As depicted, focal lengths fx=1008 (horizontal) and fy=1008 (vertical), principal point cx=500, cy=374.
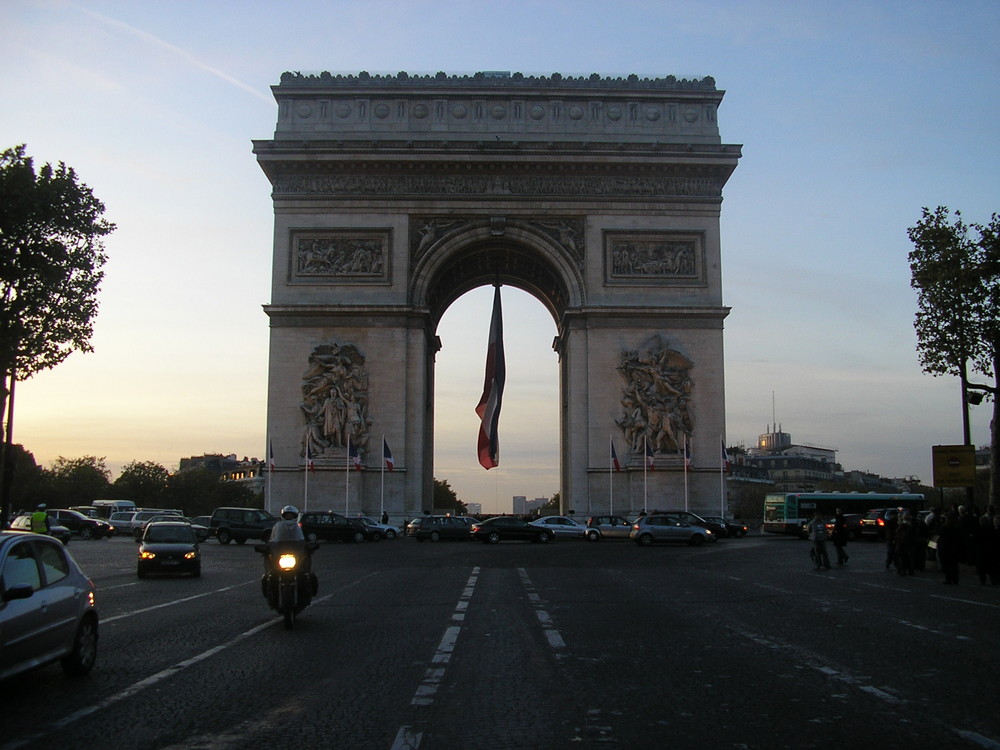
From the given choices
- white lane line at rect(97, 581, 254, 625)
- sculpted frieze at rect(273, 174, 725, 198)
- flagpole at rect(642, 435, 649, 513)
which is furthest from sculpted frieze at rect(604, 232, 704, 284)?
white lane line at rect(97, 581, 254, 625)

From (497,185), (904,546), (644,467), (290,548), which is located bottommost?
(904,546)

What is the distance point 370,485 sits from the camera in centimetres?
4506

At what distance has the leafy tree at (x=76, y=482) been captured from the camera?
107 metres

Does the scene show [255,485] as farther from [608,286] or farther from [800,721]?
[800,721]

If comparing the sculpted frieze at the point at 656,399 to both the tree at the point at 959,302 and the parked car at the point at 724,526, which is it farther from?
the tree at the point at 959,302

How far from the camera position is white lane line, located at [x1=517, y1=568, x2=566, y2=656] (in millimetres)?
10781

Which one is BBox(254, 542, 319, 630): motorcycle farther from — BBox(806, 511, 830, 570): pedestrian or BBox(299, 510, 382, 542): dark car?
BBox(299, 510, 382, 542): dark car

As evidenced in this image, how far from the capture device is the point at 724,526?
145 feet

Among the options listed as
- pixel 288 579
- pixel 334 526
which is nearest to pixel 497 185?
pixel 334 526

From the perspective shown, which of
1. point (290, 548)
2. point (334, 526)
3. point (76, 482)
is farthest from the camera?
point (76, 482)

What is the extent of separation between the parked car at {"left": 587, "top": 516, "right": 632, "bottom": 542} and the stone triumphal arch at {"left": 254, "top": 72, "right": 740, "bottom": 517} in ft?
6.12

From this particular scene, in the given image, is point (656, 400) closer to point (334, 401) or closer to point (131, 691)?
point (334, 401)

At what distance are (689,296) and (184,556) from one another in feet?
99.3

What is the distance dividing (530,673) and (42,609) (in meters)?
4.08
